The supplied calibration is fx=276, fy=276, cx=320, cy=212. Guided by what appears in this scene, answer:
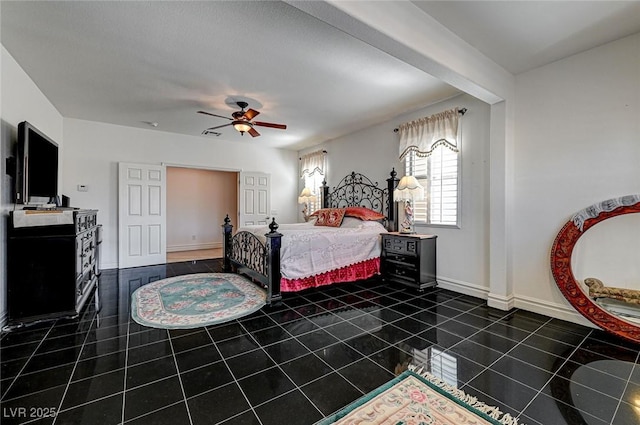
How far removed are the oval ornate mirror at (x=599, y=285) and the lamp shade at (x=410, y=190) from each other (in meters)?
1.60

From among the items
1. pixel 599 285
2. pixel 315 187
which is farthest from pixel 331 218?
Answer: pixel 599 285

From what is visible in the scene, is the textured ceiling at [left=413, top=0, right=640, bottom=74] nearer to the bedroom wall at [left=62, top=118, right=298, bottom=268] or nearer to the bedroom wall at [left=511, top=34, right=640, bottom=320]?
the bedroom wall at [left=511, top=34, right=640, bottom=320]

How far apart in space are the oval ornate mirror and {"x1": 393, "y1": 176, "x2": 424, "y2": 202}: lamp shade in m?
1.60

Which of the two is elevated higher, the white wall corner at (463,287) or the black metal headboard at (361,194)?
the black metal headboard at (361,194)

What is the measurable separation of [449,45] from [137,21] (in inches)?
105

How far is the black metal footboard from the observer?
3289 millimetres

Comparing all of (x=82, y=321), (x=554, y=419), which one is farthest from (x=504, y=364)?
(x=82, y=321)

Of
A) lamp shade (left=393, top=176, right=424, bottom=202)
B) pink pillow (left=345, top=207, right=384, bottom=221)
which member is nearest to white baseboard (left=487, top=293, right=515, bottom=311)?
lamp shade (left=393, top=176, right=424, bottom=202)

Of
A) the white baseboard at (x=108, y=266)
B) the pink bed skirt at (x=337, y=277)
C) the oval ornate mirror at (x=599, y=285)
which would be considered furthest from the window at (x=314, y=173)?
the oval ornate mirror at (x=599, y=285)

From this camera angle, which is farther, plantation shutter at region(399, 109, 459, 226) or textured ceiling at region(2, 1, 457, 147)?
plantation shutter at region(399, 109, 459, 226)

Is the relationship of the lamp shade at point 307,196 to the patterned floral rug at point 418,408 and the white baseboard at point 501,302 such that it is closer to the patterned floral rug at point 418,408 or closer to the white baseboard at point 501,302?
the white baseboard at point 501,302

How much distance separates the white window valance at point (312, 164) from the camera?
20.9 feet

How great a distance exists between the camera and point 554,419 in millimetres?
1513

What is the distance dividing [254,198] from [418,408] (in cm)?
577
